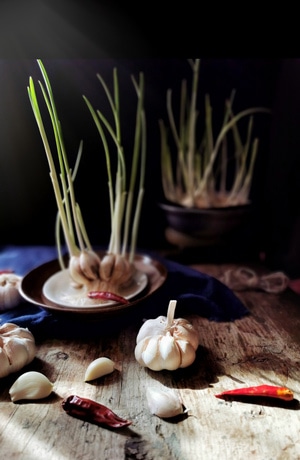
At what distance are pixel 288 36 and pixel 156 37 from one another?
28 centimetres

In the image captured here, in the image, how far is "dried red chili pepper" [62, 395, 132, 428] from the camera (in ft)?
2.61

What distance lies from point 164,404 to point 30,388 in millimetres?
258

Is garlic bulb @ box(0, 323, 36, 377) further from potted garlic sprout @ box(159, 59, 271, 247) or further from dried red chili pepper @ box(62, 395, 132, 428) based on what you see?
potted garlic sprout @ box(159, 59, 271, 247)

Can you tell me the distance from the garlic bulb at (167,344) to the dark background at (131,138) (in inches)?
21.1

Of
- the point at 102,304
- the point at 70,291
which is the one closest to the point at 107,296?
the point at 102,304

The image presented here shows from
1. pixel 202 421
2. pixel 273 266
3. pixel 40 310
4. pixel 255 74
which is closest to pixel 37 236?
pixel 40 310

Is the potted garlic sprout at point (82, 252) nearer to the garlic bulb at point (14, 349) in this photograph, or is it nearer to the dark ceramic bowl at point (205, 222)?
the garlic bulb at point (14, 349)

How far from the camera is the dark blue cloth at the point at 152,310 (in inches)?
43.3

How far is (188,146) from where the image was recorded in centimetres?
168

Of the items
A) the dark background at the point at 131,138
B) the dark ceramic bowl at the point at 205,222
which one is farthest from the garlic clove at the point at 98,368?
the dark ceramic bowl at the point at 205,222

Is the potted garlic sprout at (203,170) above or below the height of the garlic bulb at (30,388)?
above

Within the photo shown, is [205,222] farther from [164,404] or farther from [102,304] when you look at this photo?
[164,404]

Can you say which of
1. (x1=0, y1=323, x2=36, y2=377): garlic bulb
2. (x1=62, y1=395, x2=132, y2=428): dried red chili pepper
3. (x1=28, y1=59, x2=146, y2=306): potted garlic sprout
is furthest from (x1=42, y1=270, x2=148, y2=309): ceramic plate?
(x1=62, y1=395, x2=132, y2=428): dried red chili pepper

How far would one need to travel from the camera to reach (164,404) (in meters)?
0.82
